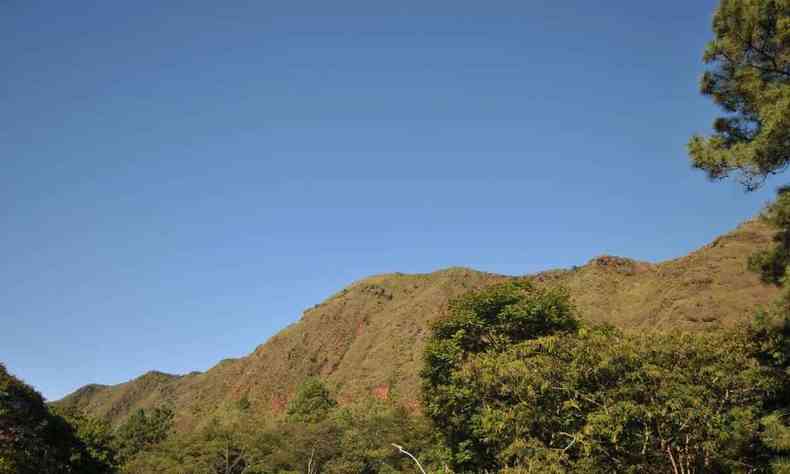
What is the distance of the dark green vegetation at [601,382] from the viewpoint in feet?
56.5

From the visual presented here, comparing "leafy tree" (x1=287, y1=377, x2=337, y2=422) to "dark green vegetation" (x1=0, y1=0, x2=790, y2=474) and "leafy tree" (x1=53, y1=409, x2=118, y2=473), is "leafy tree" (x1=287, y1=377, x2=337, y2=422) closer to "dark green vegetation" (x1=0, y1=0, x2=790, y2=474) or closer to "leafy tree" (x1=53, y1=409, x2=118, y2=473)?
"dark green vegetation" (x1=0, y1=0, x2=790, y2=474)

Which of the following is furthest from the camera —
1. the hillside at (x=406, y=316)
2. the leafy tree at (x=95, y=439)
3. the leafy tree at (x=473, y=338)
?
the hillside at (x=406, y=316)

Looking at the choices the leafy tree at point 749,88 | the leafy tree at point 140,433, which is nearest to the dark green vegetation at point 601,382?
the leafy tree at point 749,88

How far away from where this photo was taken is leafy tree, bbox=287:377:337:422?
8950cm

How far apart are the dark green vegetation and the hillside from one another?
1.80ft

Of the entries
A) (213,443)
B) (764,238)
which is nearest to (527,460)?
(213,443)

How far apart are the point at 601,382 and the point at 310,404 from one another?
239 ft

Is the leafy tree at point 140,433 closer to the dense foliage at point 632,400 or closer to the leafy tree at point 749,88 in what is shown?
the dense foliage at point 632,400

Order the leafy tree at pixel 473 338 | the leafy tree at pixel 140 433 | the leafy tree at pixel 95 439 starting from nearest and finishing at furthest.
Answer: the leafy tree at pixel 473 338 < the leafy tree at pixel 95 439 < the leafy tree at pixel 140 433

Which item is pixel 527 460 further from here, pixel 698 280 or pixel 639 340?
pixel 698 280

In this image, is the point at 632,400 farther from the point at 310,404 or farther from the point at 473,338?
the point at 310,404

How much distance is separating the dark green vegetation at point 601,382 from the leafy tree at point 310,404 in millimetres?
334

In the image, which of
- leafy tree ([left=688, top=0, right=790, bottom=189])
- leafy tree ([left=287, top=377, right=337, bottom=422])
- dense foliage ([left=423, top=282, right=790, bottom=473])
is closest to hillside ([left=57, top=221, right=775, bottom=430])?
leafy tree ([left=287, top=377, right=337, bottom=422])

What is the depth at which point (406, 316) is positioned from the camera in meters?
134
